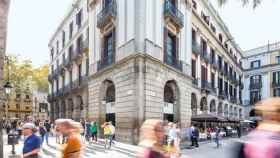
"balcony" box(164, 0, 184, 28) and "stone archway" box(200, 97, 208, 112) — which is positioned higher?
"balcony" box(164, 0, 184, 28)

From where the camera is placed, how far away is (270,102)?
299 centimetres

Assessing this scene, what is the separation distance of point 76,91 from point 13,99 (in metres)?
42.5

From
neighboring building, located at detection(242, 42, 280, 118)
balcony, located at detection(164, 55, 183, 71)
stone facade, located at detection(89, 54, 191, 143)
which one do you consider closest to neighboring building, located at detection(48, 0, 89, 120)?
stone facade, located at detection(89, 54, 191, 143)

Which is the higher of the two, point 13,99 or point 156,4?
point 156,4

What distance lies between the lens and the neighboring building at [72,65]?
2697 cm

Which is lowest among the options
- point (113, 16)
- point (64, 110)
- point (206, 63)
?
point (64, 110)

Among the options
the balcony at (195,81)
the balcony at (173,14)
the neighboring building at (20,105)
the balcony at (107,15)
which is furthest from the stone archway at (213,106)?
the neighboring building at (20,105)

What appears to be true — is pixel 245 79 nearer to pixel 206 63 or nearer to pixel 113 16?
pixel 206 63

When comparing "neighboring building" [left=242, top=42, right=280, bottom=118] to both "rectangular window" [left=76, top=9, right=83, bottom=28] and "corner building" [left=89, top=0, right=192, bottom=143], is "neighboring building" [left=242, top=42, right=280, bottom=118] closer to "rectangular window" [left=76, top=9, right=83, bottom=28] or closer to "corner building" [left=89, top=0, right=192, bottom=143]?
"corner building" [left=89, top=0, right=192, bottom=143]

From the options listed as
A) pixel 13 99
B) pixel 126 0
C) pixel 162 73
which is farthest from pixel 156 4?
pixel 13 99

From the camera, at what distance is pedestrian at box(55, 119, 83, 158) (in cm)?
396

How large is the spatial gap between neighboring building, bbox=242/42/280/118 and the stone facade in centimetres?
3023

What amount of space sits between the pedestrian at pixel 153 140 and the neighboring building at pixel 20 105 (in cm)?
6590

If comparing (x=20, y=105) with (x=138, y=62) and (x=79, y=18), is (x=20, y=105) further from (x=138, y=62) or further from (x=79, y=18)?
(x=138, y=62)
